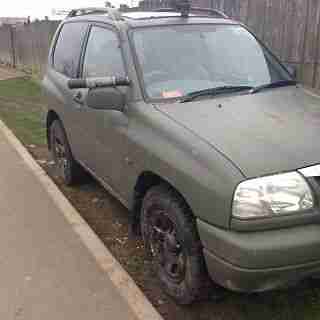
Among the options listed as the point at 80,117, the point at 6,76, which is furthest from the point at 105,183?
the point at 6,76

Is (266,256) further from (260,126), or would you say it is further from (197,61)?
(197,61)

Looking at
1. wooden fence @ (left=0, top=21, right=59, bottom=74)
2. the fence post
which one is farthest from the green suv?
the fence post

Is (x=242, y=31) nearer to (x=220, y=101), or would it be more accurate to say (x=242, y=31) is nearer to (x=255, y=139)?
(x=220, y=101)

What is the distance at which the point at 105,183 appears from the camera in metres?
4.34

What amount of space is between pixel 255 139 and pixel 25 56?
17399 millimetres

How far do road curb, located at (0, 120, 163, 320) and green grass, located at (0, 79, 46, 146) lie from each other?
132 centimetres

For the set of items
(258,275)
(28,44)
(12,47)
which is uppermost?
(258,275)

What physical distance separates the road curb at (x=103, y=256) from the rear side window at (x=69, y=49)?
1310 mm

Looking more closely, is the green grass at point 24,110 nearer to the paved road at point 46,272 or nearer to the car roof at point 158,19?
the paved road at point 46,272

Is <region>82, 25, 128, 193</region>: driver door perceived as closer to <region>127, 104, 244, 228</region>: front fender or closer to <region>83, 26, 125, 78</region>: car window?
<region>83, 26, 125, 78</region>: car window

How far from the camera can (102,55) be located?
4359mm

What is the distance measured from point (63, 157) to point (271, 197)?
358 centimetres

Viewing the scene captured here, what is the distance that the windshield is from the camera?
3.73 m

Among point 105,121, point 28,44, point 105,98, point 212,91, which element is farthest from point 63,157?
point 28,44
